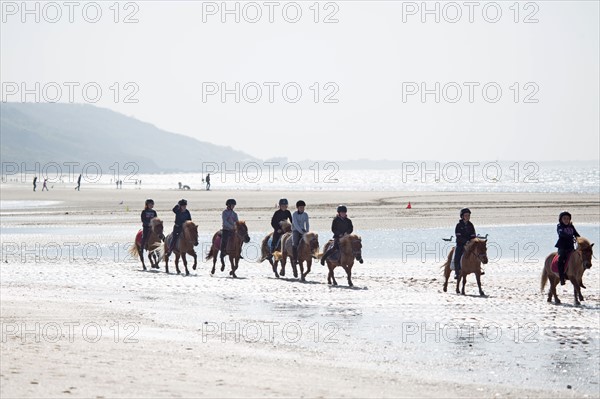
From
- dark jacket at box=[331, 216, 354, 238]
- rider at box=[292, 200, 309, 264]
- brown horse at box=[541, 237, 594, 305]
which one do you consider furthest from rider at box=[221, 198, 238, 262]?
brown horse at box=[541, 237, 594, 305]

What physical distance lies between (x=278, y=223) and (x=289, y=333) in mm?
10181

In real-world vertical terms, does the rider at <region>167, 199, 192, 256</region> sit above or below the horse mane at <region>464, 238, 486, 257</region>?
above

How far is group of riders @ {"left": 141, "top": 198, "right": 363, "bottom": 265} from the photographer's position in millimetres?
22312

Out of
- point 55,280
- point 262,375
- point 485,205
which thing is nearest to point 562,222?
point 262,375

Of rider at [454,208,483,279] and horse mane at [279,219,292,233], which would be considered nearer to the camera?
rider at [454,208,483,279]

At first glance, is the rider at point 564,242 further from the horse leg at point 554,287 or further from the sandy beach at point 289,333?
the sandy beach at point 289,333

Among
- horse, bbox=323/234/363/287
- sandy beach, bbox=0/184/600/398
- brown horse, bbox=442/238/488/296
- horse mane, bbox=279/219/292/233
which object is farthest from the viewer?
horse mane, bbox=279/219/292/233

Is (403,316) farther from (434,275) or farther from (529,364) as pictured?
(434,275)

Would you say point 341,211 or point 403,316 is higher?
point 341,211

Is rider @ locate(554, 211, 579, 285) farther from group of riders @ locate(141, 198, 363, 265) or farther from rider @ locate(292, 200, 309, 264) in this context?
rider @ locate(292, 200, 309, 264)

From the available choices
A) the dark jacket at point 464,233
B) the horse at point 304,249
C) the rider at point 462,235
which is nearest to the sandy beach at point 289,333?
the horse at point 304,249

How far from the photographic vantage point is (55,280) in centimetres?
2272

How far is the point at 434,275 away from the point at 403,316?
310 inches

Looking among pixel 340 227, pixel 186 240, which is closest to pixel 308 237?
pixel 340 227
